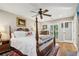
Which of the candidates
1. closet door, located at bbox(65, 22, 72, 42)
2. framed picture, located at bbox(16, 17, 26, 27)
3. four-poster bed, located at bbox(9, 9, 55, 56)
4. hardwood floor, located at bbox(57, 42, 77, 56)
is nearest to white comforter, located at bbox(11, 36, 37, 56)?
four-poster bed, located at bbox(9, 9, 55, 56)

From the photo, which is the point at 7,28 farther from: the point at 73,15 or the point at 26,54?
the point at 73,15

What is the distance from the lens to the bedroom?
2412 mm

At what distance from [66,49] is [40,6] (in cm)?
87

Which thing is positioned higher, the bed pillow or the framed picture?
the framed picture

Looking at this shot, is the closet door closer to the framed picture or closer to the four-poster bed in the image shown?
the four-poster bed

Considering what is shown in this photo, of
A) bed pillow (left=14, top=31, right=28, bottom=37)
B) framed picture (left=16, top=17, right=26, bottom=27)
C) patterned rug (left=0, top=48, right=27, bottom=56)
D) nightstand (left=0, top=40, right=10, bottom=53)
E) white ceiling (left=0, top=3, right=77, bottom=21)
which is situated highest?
white ceiling (left=0, top=3, right=77, bottom=21)

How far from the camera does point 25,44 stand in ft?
7.97

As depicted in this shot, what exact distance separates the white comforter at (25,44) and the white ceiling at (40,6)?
15.5 inches

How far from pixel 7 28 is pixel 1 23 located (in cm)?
14

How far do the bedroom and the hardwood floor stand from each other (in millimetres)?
62

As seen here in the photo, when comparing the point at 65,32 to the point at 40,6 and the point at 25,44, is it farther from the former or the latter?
the point at 25,44

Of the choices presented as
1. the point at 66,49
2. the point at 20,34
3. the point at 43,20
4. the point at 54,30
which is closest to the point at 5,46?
the point at 20,34

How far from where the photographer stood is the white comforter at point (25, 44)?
243cm

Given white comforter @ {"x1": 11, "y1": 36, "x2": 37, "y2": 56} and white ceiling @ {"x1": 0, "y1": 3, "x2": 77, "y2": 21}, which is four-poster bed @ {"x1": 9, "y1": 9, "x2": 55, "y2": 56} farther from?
white ceiling @ {"x1": 0, "y1": 3, "x2": 77, "y2": 21}
